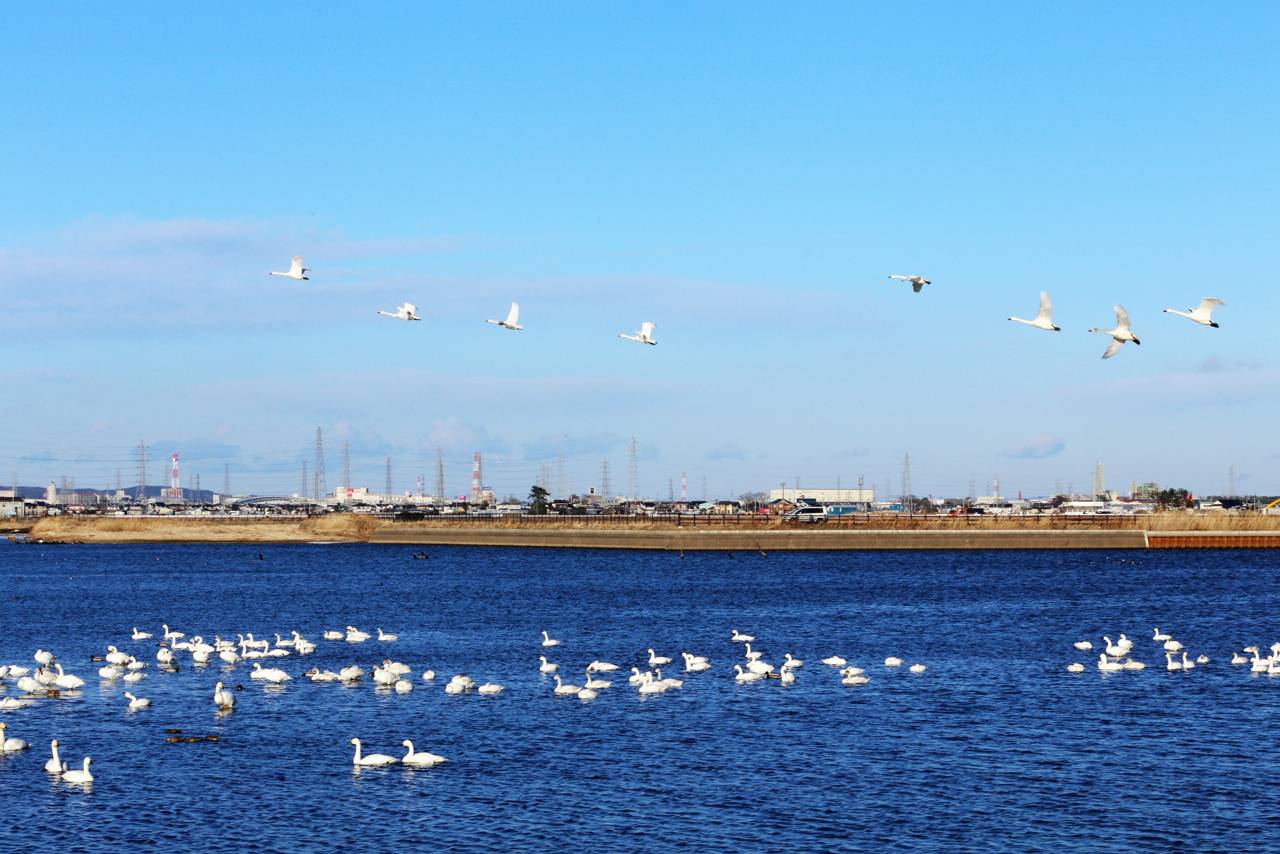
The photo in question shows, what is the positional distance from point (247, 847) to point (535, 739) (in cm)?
1235

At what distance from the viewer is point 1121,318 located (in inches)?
1850

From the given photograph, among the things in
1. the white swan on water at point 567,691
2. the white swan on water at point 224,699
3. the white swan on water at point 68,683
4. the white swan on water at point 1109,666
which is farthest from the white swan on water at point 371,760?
the white swan on water at point 1109,666

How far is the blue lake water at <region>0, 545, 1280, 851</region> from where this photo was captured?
32.8 metres

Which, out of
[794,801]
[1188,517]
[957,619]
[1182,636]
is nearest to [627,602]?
[957,619]

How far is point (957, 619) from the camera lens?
80.0 meters

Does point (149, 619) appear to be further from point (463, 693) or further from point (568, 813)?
point (568, 813)

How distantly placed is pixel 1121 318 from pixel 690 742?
1848 centimetres

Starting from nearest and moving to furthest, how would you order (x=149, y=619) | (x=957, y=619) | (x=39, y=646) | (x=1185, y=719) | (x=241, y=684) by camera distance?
(x=1185, y=719) → (x=241, y=684) → (x=39, y=646) → (x=957, y=619) → (x=149, y=619)

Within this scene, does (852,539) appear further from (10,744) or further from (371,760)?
(10,744)

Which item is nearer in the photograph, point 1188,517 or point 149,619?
point 149,619

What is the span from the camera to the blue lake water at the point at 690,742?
108ft

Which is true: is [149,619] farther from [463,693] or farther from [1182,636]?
[1182,636]

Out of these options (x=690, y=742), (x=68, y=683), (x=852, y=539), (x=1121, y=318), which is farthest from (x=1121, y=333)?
(x=852, y=539)

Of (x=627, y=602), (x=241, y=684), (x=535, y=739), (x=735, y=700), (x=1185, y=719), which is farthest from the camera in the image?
(x=627, y=602)
